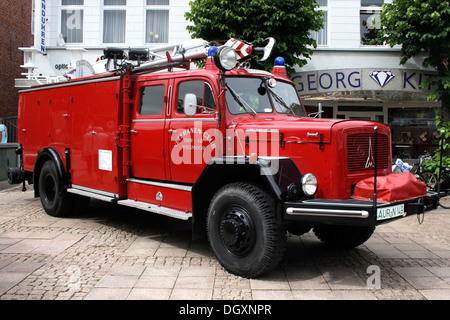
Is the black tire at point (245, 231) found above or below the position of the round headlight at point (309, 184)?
below

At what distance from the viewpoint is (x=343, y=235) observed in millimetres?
5918

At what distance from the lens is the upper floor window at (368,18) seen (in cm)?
1350

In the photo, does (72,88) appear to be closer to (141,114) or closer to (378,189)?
(141,114)

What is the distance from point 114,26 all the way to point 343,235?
36.2ft

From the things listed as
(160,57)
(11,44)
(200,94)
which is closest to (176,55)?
(160,57)

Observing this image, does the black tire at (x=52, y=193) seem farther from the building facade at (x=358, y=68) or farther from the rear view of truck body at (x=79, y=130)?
the building facade at (x=358, y=68)

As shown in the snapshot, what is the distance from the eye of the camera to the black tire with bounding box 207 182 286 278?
4488 mm

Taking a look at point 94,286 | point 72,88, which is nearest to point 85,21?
point 72,88

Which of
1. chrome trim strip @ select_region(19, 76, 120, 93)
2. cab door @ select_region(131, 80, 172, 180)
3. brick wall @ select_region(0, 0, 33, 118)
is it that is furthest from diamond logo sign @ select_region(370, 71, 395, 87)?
brick wall @ select_region(0, 0, 33, 118)

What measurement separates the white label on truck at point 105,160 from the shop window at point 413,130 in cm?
1087

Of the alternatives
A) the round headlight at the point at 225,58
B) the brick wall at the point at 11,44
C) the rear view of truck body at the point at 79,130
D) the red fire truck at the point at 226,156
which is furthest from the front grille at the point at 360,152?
the brick wall at the point at 11,44

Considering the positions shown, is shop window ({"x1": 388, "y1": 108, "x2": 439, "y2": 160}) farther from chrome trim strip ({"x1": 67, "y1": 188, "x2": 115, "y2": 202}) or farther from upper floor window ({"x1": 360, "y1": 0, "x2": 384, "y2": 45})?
chrome trim strip ({"x1": 67, "y1": 188, "x2": 115, "y2": 202})

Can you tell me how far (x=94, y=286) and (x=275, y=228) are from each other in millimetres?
1988

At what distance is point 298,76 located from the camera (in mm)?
13203
